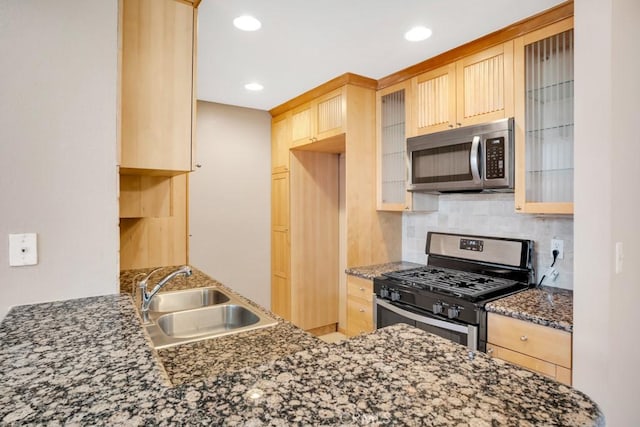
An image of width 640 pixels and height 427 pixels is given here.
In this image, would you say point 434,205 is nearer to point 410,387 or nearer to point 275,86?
point 275,86

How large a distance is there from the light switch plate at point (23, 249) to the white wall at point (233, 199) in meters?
2.28

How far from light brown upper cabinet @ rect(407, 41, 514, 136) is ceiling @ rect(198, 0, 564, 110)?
0.15 metres

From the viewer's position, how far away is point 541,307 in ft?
6.18

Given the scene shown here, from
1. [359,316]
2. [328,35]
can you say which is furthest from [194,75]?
[359,316]

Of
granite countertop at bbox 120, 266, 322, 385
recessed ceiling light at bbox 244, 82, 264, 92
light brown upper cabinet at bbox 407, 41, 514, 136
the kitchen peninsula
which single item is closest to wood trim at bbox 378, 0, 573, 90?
light brown upper cabinet at bbox 407, 41, 514, 136

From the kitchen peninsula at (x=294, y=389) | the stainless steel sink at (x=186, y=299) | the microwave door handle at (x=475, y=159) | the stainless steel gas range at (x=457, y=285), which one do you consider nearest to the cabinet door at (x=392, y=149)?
the stainless steel gas range at (x=457, y=285)

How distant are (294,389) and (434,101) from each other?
2.42 metres

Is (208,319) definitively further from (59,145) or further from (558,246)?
(558,246)

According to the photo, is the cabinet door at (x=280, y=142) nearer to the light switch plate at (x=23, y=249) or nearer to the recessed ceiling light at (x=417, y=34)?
the recessed ceiling light at (x=417, y=34)

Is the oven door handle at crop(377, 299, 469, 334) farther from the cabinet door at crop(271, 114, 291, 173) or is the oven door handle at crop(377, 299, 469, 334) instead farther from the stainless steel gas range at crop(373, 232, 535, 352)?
the cabinet door at crop(271, 114, 291, 173)

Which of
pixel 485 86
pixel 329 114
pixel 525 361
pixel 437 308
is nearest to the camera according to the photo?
pixel 525 361

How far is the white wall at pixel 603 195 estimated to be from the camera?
4.56ft

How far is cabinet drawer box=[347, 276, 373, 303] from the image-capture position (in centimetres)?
280

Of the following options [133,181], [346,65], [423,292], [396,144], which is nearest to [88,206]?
[133,181]
